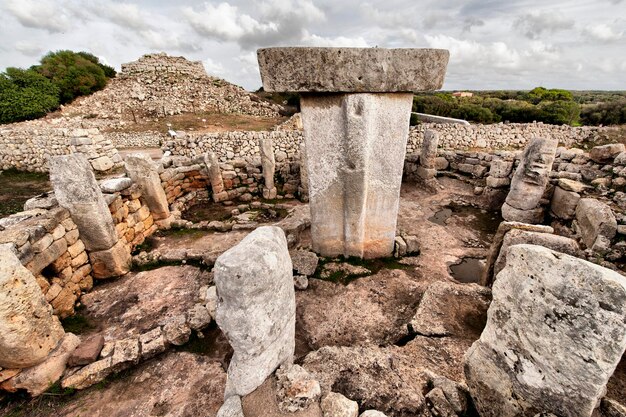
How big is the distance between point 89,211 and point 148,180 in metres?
1.90

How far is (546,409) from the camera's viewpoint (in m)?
1.80

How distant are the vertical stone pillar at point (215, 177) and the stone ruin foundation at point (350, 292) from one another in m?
1.84

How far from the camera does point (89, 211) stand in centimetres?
442

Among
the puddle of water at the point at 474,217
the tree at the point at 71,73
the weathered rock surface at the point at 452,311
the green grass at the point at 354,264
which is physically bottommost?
the puddle of water at the point at 474,217

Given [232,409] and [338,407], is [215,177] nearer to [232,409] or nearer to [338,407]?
[232,409]

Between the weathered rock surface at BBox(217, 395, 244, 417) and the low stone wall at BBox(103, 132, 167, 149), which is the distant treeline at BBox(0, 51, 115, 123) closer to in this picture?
the low stone wall at BBox(103, 132, 167, 149)

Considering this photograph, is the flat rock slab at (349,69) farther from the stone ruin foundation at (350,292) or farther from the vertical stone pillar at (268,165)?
the vertical stone pillar at (268,165)

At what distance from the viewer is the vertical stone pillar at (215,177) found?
810 cm

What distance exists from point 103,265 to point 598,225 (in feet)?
27.7

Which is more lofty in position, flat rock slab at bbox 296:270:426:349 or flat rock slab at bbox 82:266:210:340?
flat rock slab at bbox 296:270:426:349

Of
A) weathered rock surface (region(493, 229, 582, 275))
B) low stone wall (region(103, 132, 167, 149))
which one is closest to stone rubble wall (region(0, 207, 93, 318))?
weathered rock surface (region(493, 229, 582, 275))

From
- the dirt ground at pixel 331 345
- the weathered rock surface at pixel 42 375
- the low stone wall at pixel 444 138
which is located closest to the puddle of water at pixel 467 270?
the dirt ground at pixel 331 345

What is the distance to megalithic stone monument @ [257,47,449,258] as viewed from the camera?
11.5 ft

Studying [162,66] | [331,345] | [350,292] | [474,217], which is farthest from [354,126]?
[162,66]
